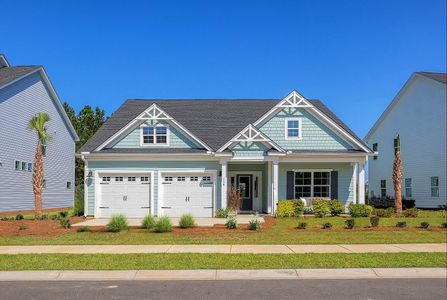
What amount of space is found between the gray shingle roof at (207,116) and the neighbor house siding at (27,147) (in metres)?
6.32

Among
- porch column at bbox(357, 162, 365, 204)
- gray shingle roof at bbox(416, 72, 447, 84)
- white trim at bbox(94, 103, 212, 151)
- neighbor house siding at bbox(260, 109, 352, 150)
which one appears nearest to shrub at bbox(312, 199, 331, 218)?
porch column at bbox(357, 162, 365, 204)

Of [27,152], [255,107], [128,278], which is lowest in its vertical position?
[128,278]

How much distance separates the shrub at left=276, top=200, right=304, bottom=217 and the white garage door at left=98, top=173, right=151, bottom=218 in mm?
6690

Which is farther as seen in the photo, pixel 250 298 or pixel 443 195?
pixel 443 195

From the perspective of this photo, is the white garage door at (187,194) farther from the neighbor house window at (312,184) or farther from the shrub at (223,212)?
the neighbor house window at (312,184)

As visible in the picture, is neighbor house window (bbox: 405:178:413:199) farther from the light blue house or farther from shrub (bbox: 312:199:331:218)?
shrub (bbox: 312:199:331:218)

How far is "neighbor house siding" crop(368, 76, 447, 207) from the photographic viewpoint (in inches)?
1133

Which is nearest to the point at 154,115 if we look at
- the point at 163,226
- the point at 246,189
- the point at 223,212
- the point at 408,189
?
the point at 223,212

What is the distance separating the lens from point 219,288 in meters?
8.03

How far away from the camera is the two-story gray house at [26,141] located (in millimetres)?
26203

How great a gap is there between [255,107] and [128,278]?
66.4ft

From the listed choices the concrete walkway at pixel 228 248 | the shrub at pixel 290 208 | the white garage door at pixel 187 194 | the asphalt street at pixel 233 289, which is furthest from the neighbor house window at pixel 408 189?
the asphalt street at pixel 233 289

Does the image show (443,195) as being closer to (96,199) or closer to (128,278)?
(96,199)

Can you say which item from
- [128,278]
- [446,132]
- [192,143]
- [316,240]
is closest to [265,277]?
[128,278]
